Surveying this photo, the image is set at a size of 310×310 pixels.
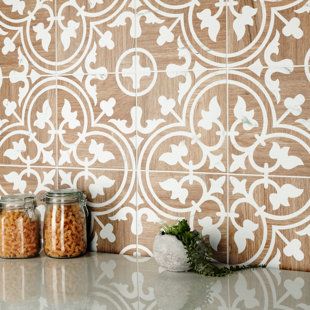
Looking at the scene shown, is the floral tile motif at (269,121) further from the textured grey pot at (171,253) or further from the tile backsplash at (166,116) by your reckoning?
the textured grey pot at (171,253)

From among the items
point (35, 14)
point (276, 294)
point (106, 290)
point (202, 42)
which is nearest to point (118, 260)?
point (106, 290)

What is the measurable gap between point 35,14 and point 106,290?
828 mm

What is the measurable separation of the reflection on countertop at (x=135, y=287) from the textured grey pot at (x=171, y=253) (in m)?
0.02

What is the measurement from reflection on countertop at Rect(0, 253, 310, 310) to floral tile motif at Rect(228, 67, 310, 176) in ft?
0.87

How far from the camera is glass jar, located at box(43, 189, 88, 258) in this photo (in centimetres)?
143

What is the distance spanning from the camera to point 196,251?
1.27 meters

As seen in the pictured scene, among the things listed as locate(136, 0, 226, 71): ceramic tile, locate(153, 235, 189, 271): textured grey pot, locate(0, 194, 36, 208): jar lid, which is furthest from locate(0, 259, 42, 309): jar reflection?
locate(136, 0, 226, 71): ceramic tile

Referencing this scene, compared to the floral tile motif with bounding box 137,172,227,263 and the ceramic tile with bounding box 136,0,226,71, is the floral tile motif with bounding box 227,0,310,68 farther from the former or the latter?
the floral tile motif with bounding box 137,172,227,263

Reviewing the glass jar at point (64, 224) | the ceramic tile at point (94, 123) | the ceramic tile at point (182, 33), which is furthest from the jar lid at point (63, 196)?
the ceramic tile at point (182, 33)

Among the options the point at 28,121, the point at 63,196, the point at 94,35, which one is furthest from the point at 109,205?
the point at 94,35

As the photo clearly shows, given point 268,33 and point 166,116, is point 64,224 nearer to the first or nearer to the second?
point 166,116

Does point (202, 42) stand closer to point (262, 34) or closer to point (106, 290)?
point (262, 34)

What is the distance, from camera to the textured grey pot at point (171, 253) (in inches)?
50.5

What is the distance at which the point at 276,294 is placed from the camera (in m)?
1.16
